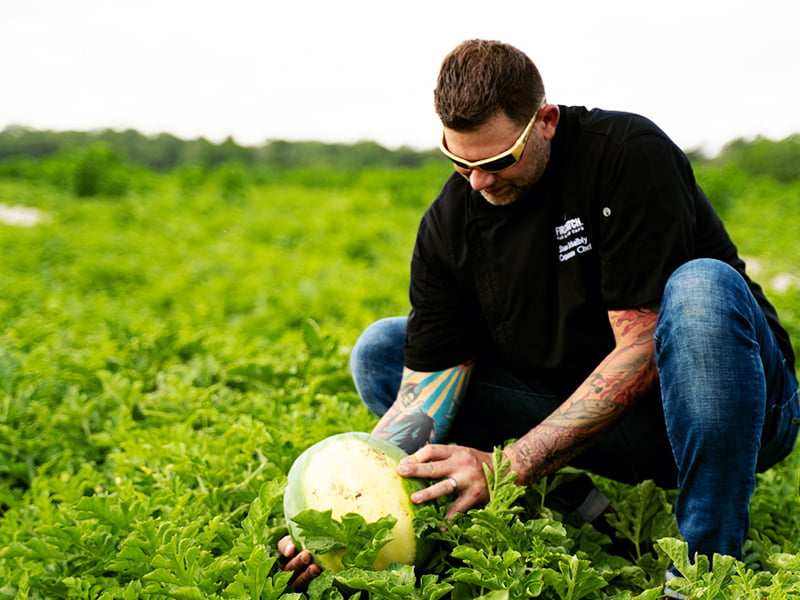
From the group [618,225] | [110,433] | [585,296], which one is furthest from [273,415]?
[618,225]

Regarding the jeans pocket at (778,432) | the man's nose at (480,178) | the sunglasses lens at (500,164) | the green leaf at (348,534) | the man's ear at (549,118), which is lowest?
the green leaf at (348,534)

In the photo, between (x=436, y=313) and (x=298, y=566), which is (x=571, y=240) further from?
(x=298, y=566)

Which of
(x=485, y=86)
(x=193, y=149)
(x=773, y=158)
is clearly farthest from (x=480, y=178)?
(x=193, y=149)

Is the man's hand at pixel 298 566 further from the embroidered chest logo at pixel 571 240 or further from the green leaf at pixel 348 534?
the embroidered chest logo at pixel 571 240

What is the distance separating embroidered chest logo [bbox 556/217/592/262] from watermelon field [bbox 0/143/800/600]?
2.58 feet

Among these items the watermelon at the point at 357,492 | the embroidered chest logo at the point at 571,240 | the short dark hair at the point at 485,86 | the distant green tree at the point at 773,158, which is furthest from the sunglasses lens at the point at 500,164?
the distant green tree at the point at 773,158

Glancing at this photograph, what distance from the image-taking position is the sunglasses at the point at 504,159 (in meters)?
2.37

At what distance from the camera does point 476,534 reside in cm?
204

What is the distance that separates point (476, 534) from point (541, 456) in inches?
15.8

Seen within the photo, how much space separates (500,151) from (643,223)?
1.57 ft

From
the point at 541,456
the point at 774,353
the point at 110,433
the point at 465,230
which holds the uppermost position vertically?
the point at 465,230

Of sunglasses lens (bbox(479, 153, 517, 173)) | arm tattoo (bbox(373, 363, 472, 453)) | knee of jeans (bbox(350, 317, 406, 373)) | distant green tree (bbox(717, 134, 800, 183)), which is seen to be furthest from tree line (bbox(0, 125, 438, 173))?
sunglasses lens (bbox(479, 153, 517, 173))

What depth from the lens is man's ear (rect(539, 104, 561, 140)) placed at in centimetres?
246

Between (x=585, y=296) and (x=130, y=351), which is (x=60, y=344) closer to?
(x=130, y=351)
